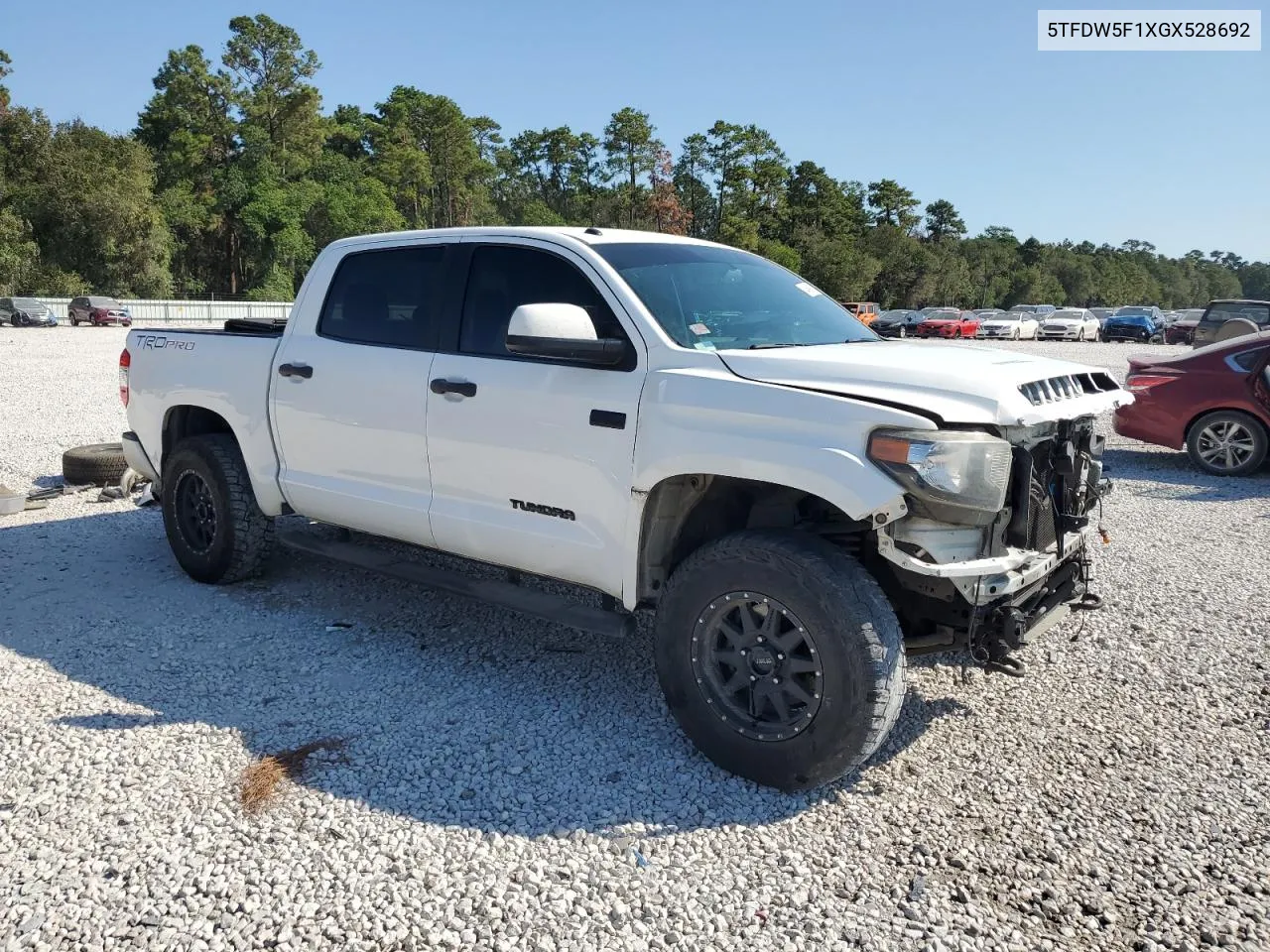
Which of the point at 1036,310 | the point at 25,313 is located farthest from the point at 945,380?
the point at 1036,310

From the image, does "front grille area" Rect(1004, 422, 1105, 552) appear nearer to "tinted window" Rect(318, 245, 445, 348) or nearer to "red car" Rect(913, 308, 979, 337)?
"tinted window" Rect(318, 245, 445, 348)

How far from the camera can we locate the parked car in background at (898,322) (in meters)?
45.9

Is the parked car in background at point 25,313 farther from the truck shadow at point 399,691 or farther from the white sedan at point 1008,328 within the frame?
the truck shadow at point 399,691

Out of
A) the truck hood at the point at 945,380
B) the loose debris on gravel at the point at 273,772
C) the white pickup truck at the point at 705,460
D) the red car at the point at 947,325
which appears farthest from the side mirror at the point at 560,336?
the red car at the point at 947,325

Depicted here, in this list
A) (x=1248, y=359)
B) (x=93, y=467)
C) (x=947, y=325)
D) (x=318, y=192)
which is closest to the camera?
(x=93, y=467)

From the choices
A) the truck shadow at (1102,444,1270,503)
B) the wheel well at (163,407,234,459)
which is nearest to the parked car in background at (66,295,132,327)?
the wheel well at (163,407,234,459)

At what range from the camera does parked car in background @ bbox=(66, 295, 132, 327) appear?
4397 cm

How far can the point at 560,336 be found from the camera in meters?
3.73

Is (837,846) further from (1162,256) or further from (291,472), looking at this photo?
(1162,256)

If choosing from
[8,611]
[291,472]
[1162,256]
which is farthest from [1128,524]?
[1162,256]

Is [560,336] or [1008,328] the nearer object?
[560,336]

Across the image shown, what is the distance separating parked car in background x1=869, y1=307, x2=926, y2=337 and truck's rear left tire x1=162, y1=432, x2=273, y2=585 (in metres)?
41.7

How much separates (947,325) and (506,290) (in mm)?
43814

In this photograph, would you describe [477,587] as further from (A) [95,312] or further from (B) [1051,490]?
(A) [95,312]
